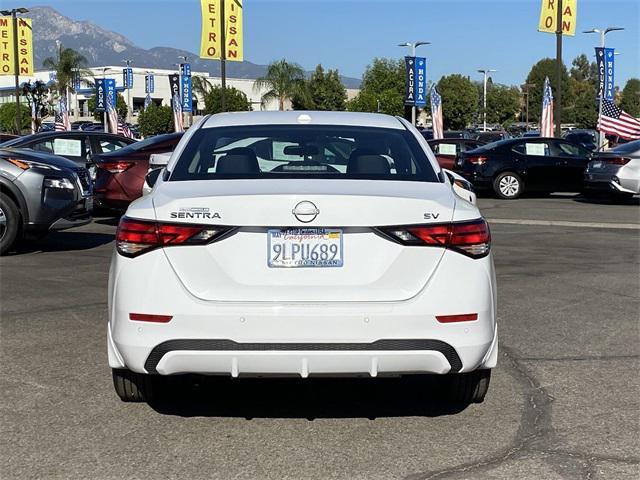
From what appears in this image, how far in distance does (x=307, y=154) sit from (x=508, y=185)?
16915mm

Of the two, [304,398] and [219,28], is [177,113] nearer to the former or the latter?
[219,28]

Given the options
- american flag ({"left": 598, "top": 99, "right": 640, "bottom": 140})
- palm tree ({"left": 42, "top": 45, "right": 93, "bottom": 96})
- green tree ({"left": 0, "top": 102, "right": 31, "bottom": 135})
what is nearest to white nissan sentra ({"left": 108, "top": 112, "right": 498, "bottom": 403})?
american flag ({"left": 598, "top": 99, "right": 640, "bottom": 140})

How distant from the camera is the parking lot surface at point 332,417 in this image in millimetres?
4125

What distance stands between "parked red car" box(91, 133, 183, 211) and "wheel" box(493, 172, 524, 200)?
31.7 ft

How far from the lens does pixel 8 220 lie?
437 inches

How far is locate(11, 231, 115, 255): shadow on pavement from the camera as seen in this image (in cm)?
1211

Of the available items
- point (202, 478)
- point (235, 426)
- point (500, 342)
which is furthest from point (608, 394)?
point (202, 478)

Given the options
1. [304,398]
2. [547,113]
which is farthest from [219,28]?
[304,398]

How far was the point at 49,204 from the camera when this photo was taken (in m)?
11.2

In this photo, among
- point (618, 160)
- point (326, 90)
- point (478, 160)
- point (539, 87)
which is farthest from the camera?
point (539, 87)

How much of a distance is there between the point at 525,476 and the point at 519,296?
4.68 m

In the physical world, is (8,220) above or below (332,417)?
above

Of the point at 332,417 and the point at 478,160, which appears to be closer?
the point at 332,417

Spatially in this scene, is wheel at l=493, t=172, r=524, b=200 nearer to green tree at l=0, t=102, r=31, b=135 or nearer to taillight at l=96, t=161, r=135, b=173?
taillight at l=96, t=161, r=135, b=173
